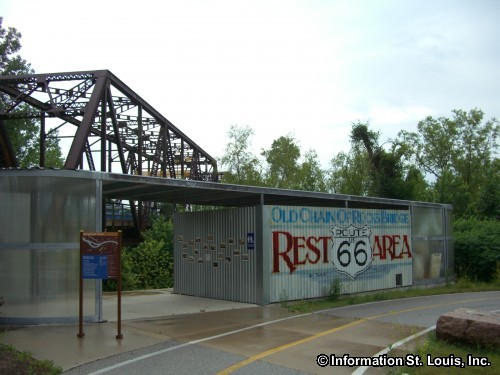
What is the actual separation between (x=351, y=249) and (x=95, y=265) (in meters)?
8.96

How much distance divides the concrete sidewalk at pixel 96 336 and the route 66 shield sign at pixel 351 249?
363 centimetres

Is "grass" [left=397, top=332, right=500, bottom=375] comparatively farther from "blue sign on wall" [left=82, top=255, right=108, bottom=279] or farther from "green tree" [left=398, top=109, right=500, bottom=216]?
"green tree" [left=398, top=109, right=500, bottom=216]

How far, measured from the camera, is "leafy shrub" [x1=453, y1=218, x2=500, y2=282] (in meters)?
21.1

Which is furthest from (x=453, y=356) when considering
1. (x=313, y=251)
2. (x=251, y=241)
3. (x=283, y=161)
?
(x=283, y=161)

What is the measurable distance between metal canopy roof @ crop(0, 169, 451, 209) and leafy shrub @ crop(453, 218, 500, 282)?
4226mm

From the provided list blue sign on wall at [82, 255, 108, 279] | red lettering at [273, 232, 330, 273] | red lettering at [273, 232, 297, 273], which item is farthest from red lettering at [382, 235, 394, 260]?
blue sign on wall at [82, 255, 108, 279]

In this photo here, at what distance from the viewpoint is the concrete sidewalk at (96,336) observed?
8.26 meters

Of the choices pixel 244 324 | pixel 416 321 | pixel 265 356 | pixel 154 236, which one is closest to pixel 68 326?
pixel 244 324

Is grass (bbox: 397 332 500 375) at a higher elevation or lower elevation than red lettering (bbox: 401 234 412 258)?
lower

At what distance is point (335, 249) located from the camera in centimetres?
1587

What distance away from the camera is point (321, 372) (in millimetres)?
7168

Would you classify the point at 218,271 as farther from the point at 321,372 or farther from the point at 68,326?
the point at 321,372

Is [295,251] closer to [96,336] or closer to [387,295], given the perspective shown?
[387,295]

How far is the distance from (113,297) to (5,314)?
5478 mm
